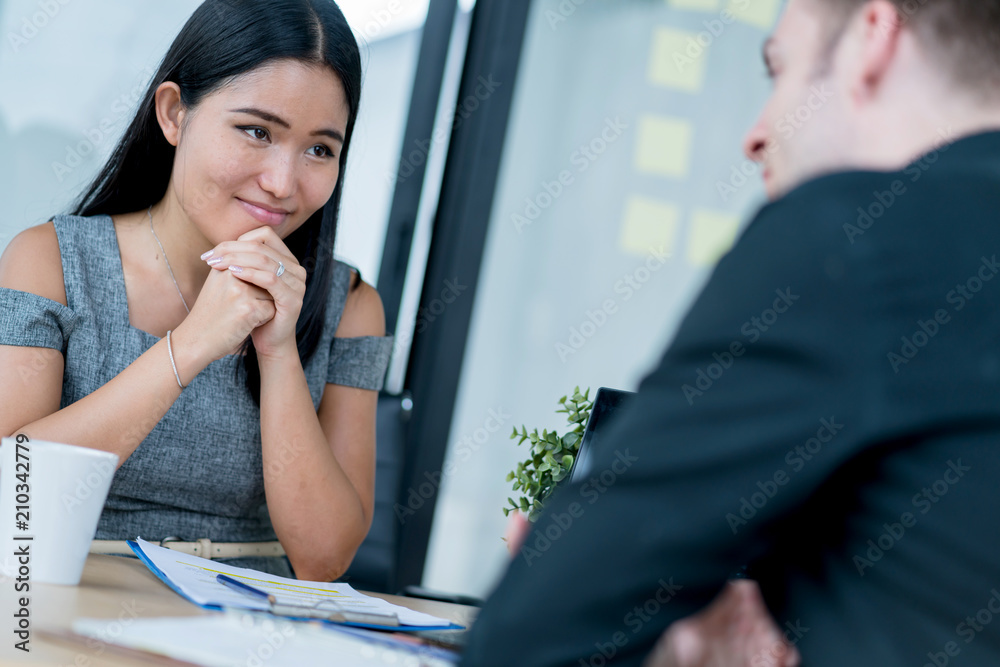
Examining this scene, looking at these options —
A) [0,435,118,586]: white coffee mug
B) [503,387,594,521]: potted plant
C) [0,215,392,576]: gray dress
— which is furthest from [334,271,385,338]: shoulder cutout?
[0,435,118,586]: white coffee mug

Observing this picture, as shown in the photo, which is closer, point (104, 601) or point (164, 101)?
point (104, 601)

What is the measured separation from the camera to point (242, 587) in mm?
870

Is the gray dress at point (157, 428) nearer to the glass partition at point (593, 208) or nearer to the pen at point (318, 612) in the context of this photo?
the pen at point (318, 612)

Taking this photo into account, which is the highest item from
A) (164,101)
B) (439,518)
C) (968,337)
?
(164,101)

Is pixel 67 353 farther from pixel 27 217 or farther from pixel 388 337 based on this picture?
pixel 27 217

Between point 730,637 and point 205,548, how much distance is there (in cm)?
87

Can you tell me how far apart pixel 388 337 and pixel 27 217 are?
1020 mm

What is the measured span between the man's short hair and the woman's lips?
1.06 metres

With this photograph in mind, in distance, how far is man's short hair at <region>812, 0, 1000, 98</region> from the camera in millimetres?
540

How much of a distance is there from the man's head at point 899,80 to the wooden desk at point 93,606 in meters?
0.44

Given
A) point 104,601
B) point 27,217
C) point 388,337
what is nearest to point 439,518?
point 388,337

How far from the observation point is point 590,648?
47 centimetres

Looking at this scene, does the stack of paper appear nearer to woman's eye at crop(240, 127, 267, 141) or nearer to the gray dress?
the gray dress

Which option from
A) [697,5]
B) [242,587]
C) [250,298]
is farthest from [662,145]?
[242,587]
